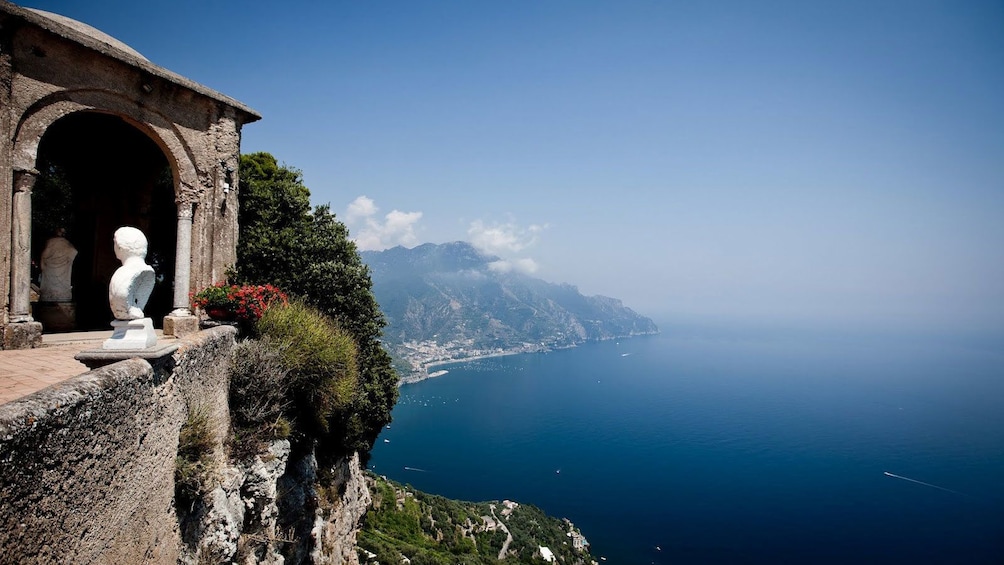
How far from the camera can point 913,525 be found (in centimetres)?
6212

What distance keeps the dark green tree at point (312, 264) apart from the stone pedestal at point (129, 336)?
703 centimetres

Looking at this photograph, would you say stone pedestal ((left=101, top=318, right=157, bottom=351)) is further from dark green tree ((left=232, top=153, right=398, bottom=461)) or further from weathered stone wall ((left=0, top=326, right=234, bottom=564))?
dark green tree ((left=232, top=153, right=398, bottom=461))

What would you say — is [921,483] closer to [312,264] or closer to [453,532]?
[453,532]

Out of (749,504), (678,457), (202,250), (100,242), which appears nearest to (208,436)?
(202,250)

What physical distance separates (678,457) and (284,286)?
83.7 meters

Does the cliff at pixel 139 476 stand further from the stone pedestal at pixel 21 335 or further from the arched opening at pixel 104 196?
the arched opening at pixel 104 196

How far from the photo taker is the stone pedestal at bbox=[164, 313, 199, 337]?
32.0 ft

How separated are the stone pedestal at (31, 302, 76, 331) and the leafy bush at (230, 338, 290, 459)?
5620mm

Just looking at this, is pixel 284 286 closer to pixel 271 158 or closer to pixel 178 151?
pixel 178 151

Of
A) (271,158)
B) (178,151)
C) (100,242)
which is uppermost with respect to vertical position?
(271,158)

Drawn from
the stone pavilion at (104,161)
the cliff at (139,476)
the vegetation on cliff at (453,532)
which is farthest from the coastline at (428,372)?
the cliff at (139,476)

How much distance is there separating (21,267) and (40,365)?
3084mm

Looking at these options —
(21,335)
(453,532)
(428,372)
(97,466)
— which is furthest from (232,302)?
(428,372)

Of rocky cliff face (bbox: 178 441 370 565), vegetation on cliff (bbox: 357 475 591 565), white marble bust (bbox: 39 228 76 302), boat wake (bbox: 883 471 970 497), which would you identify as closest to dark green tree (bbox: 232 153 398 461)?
rocky cliff face (bbox: 178 441 370 565)
